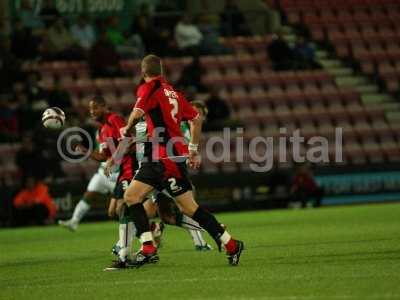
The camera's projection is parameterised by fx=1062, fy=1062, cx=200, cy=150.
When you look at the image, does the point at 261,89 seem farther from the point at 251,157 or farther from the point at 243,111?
the point at 251,157

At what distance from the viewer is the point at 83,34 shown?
2586 centimetres

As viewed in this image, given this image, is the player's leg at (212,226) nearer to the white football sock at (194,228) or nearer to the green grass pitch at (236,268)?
the green grass pitch at (236,268)

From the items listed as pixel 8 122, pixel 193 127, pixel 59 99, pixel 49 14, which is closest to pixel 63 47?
pixel 49 14

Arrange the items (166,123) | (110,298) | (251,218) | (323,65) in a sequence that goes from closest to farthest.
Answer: (110,298) → (166,123) → (251,218) → (323,65)

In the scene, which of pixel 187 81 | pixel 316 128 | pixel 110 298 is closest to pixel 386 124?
pixel 316 128

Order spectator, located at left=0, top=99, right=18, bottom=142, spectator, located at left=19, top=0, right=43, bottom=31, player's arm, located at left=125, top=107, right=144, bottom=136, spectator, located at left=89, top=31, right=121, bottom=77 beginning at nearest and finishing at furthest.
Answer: player's arm, located at left=125, top=107, right=144, bottom=136, spectator, located at left=0, top=99, right=18, bottom=142, spectator, located at left=89, top=31, right=121, bottom=77, spectator, located at left=19, top=0, right=43, bottom=31

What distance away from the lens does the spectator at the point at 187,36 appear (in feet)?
86.8

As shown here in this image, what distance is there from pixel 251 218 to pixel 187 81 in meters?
5.31

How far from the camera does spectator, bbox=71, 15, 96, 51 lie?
25797 millimetres

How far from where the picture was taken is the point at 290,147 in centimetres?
2552

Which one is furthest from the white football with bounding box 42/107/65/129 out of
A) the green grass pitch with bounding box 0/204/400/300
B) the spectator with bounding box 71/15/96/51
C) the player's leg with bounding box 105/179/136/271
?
the spectator with bounding box 71/15/96/51

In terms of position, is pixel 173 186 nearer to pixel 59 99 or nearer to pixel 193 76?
pixel 59 99

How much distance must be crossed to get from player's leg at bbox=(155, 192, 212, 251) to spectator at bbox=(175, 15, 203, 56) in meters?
13.1

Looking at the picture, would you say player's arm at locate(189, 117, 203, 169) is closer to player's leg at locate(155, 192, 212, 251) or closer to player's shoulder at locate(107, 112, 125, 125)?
player's leg at locate(155, 192, 212, 251)
